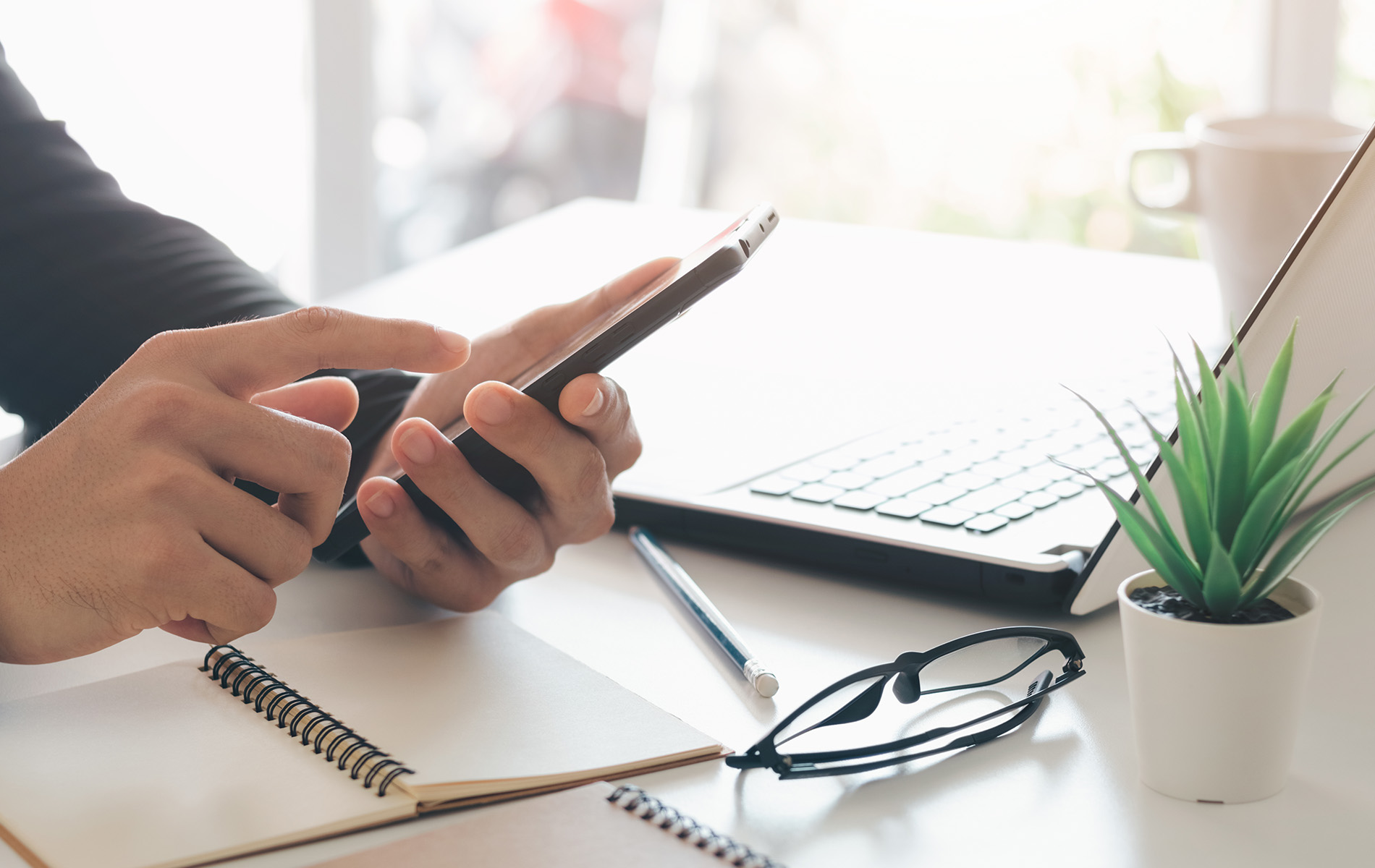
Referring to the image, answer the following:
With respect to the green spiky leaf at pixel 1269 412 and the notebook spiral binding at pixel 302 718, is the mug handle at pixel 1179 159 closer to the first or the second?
the green spiky leaf at pixel 1269 412

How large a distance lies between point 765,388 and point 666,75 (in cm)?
253

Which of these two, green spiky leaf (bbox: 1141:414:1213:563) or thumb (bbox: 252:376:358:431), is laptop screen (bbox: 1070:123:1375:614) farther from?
thumb (bbox: 252:376:358:431)

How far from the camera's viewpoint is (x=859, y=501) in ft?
2.15

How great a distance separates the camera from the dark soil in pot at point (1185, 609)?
0.42 meters

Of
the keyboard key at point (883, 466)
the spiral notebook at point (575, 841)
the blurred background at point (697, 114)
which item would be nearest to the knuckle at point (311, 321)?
the spiral notebook at point (575, 841)

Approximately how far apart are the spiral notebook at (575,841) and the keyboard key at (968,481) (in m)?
0.30

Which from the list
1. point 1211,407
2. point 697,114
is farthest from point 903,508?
point 697,114

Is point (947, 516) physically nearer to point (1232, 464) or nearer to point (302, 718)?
point (1232, 464)

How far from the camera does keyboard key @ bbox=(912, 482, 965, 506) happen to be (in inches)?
25.4

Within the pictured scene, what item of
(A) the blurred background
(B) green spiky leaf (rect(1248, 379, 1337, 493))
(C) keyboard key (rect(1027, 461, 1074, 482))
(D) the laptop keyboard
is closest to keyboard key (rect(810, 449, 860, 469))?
(D) the laptop keyboard

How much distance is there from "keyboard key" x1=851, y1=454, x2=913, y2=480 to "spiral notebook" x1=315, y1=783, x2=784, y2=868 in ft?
1.00

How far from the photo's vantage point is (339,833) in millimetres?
414

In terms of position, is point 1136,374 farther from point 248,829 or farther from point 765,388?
point 248,829

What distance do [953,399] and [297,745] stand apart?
20.4 inches
